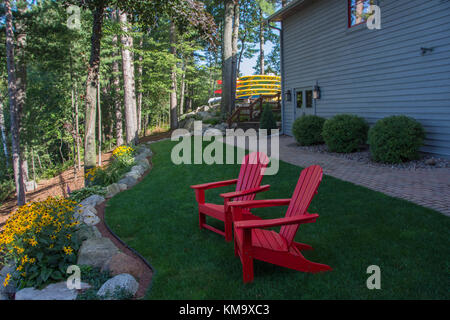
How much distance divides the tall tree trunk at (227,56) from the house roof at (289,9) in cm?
339

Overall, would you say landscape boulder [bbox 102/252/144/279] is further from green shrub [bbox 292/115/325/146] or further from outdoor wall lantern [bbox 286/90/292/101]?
outdoor wall lantern [bbox 286/90/292/101]

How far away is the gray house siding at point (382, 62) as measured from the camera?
683 centimetres

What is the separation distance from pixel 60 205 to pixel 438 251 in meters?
3.71

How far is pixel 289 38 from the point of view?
1255cm

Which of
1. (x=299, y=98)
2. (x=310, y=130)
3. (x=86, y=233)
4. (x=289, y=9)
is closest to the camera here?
(x=86, y=233)

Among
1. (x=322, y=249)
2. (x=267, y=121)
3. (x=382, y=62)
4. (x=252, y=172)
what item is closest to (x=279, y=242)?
(x=322, y=249)

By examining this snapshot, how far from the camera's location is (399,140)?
268 inches

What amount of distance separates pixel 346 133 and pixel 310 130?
6.06ft

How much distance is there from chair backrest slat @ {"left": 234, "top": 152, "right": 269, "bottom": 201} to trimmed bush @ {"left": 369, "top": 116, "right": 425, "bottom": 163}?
4.15 metres

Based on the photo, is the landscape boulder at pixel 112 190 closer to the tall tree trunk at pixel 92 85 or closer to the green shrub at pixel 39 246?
the tall tree trunk at pixel 92 85

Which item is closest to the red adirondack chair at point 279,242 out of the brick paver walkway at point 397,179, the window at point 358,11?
the brick paver walkway at point 397,179

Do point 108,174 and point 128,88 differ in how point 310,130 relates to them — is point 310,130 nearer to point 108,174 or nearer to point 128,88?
point 108,174

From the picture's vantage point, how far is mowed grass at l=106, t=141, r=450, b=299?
8.09 feet
